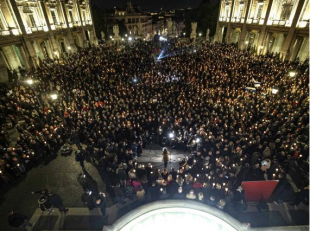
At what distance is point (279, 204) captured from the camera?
286 inches

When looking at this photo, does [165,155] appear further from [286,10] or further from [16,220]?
[286,10]

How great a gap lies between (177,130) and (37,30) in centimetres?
2812

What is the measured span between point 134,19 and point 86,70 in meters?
62.8

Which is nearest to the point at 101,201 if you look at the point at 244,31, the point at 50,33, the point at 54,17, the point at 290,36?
the point at 290,36

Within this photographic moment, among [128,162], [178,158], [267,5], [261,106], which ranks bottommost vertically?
[178,158]

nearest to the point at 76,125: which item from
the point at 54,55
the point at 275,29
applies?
the point at 54,55

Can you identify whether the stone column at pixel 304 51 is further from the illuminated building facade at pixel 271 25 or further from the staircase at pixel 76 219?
the staircase at pixel 76 219

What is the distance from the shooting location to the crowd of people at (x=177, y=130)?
25.2 ft

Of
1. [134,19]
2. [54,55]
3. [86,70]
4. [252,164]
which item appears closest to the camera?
[252,164]

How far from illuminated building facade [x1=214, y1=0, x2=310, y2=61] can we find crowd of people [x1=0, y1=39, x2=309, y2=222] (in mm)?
9510

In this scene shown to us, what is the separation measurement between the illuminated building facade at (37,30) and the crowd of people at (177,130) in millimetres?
9645

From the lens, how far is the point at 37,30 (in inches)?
1024

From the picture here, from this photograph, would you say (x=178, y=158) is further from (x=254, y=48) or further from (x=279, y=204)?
(x=254, y=48)

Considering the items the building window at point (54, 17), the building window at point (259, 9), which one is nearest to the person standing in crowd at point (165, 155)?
the building window at point (259, 9)
